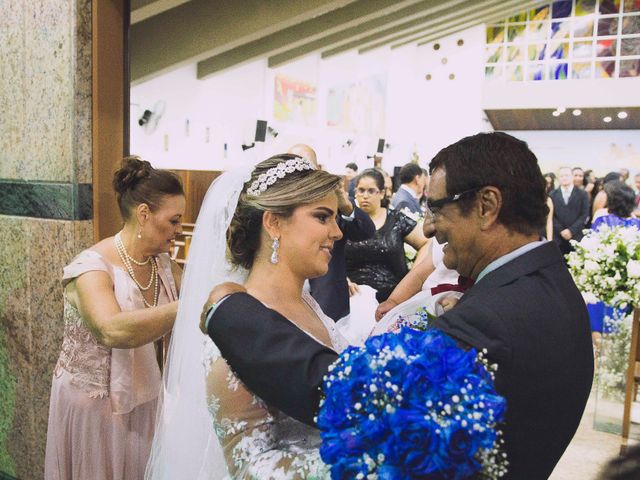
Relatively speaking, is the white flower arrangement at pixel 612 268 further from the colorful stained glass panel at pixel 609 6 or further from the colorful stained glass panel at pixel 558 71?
the colorful stained glass panel at pixel 609 6

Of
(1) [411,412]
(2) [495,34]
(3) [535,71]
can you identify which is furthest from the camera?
(2) [495,34]

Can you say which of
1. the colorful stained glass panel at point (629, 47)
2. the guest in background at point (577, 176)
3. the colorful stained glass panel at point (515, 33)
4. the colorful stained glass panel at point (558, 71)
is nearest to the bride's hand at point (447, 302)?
the guest in background at point (577, 176)

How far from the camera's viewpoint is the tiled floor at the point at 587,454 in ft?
12.5

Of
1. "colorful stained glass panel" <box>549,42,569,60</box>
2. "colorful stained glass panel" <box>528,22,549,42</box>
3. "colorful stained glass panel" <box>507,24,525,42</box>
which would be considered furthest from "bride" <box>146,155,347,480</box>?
"colorful stained glass panel" <box>507,24,525,42</box>

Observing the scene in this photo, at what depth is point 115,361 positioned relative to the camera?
7.18ft

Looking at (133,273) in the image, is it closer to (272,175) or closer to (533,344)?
(272,175)

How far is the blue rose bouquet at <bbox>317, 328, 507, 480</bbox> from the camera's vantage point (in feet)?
2.85

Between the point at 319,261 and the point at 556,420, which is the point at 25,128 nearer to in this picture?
the point at 319,261

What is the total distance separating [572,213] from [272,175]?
22.1 feet

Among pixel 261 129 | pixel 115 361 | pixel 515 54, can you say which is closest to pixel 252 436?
pixel 115 361

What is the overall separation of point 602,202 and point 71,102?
6.16m

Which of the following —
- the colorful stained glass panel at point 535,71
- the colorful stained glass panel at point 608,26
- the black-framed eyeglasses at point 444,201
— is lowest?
the black-framed eyeglasses at point 444,201

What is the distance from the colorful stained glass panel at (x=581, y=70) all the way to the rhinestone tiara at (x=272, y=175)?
14.9 metres

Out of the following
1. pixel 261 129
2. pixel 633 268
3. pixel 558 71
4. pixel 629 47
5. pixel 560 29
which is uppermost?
pixel 560 29
